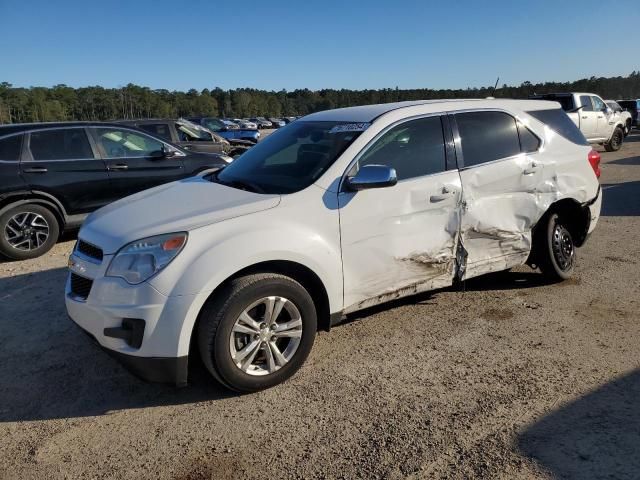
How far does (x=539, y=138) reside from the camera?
15.2ft

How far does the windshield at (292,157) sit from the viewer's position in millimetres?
3611

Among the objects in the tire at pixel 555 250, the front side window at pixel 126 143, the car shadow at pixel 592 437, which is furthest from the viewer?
the front side window at pixel 126 143

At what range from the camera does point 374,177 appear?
3379mm

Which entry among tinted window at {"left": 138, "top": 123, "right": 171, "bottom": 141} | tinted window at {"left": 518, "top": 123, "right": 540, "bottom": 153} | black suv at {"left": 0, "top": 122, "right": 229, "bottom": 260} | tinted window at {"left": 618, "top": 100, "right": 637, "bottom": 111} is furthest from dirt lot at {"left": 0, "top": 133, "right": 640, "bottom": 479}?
tinted window at {"left": 618, "top": 100, "right": 637, "bottom": 111}

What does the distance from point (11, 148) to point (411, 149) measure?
5.41 meters

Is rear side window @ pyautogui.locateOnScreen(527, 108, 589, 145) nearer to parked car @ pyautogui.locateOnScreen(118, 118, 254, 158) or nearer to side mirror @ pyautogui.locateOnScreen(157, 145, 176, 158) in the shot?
side mirror @ pyautogui.locateOnScreen(157, 145, 176, 158)

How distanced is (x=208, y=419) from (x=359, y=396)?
0.94 m

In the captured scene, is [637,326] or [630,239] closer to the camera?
[637,326]

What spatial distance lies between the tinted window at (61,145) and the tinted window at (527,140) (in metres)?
5.70

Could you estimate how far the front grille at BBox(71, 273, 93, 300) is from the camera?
315cm

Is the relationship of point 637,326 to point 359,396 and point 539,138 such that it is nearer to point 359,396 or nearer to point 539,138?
point 539,138

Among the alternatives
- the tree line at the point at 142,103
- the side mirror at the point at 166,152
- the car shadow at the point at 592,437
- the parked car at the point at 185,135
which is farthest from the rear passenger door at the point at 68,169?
the tree line at the point at 142,103

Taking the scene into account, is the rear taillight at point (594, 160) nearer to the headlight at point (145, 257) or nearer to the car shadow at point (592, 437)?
the car shadow at point (592, 437)

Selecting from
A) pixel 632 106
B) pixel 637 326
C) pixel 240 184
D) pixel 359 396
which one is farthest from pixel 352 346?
pixel 632 106
